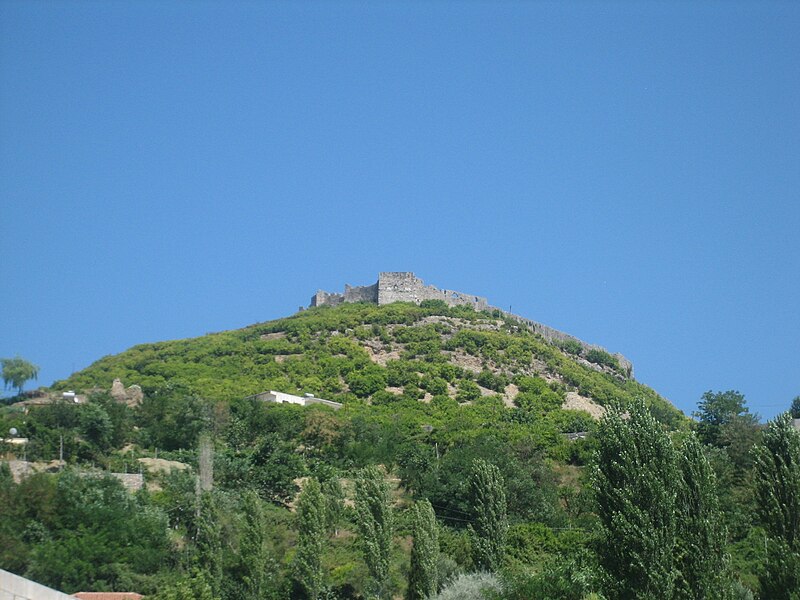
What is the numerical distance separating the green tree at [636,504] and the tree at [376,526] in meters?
11.7

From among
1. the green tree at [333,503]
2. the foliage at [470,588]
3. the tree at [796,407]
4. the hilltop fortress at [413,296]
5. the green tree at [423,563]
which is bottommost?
the foliage at [470,588]

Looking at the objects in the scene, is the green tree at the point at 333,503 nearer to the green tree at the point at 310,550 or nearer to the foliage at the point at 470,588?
the green tree at the point at 310,550

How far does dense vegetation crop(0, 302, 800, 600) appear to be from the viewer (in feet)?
81.6

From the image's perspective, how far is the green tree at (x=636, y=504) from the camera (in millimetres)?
23719

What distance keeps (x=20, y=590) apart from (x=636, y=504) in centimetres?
1488

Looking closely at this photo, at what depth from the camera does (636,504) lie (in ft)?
80.7

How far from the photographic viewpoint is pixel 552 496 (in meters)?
45.8

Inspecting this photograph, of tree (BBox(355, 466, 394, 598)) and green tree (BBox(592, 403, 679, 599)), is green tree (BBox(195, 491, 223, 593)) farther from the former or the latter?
green tree (BBox(592, 403, 679, 599))

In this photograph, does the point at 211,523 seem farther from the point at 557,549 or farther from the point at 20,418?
the point at 20,418

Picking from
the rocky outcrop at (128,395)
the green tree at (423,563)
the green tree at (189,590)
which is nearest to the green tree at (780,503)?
the green tree at (423,563)

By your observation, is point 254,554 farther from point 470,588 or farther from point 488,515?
point 488,515

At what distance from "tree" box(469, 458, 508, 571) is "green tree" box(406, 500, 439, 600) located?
179 cm

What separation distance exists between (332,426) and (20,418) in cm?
1494

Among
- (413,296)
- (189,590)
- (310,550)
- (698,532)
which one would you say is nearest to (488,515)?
(310,550)
